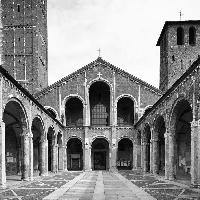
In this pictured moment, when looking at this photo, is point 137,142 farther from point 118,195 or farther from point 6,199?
point 6,199

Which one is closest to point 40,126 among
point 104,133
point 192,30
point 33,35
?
point 104,133

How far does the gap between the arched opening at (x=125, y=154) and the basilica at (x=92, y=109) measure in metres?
0.12

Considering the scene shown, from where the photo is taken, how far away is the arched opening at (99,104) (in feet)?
132

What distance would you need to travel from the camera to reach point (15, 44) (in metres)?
44.3

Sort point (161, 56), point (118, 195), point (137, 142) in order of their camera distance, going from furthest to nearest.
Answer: point (161, 56) < point (137, 142) < point (118, 195)

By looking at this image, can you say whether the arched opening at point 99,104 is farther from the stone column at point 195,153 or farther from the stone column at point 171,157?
the stone column at point 195,153

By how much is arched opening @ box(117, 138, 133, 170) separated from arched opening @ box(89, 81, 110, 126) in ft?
10.0

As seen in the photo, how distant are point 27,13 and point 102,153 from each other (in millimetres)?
21047

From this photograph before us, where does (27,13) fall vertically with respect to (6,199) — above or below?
above

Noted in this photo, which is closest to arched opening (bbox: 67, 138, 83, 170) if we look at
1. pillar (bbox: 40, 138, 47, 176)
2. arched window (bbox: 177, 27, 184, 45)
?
pillar (bbox: 40, 138, 47, 176)

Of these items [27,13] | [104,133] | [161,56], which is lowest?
[104,133]

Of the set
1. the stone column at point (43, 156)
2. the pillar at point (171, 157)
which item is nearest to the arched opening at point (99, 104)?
the stone column at point (43, 156)

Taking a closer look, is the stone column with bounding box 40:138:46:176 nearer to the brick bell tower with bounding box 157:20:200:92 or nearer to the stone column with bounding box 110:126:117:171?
the stone column with bounding box 110:126:117:171

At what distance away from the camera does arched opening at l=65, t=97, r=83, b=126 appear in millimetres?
40250
